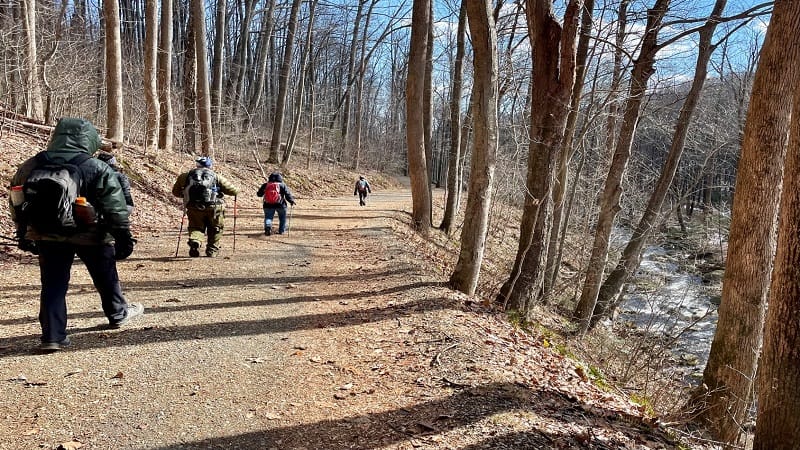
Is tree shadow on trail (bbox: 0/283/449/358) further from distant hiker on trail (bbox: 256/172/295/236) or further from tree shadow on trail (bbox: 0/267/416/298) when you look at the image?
distant hiker on trail (bbox: 256/172/295/236)

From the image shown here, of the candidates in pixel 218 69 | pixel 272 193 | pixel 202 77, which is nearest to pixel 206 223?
pixel 272 193

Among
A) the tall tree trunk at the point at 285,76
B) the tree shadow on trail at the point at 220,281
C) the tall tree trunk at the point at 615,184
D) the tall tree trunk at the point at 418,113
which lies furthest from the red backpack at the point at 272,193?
the tall tree trunk at the point at 285,76

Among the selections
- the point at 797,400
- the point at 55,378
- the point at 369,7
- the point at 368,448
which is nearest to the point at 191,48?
the point at 369,7

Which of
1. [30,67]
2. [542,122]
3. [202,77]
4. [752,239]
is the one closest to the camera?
[752,239]

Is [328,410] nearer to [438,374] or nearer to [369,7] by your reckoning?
[438,374]

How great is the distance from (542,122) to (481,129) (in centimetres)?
96

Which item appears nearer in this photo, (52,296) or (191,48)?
(52,296)

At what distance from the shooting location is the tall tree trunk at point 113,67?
513 inches

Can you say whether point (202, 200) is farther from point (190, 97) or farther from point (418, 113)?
point (190, 97)

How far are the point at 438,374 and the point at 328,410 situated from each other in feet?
4.10

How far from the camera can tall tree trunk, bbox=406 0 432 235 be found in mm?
Answer: 12570

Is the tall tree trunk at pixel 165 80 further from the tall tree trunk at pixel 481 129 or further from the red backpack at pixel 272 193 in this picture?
the tall tree trunk at pixel 481 129

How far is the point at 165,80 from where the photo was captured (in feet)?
52.9

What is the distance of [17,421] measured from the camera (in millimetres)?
3389
